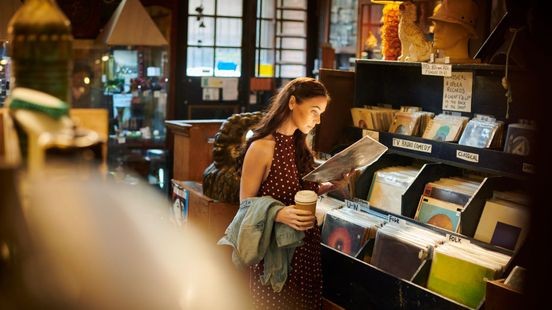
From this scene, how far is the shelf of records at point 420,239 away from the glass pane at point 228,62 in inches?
189

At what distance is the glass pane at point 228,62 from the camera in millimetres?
8477

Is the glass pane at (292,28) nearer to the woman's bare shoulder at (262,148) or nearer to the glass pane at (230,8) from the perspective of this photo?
the glass pane at (230,8)

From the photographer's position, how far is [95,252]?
846mm

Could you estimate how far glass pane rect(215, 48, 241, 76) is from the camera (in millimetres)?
8477

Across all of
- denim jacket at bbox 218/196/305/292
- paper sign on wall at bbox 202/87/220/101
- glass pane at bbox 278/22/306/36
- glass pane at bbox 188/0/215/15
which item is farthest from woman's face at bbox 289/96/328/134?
glass pane at bbox 278/22/306/36

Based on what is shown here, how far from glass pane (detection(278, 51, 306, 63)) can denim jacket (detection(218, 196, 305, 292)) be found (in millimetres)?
5767

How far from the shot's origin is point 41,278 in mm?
787

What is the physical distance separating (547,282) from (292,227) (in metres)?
2.28

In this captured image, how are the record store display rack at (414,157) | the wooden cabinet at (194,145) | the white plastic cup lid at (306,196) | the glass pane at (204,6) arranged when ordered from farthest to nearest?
the glass pane at (204,6) < the wooden cabinet at (194,145) < the record store display rack at (414,157) < the white plastic cup lid at (306,196)

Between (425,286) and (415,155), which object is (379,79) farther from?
(425,286)

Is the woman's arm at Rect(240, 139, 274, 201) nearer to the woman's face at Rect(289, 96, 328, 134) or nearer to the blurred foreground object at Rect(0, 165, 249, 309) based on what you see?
the woman's face at Rect(289, 96, 328, 134)

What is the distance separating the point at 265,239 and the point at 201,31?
18.3ft

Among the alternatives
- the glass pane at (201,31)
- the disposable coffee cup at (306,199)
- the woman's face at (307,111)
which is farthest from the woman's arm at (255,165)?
the glass pane at (201,31)

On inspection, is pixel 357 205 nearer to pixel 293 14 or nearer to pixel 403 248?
pixel 403 248
